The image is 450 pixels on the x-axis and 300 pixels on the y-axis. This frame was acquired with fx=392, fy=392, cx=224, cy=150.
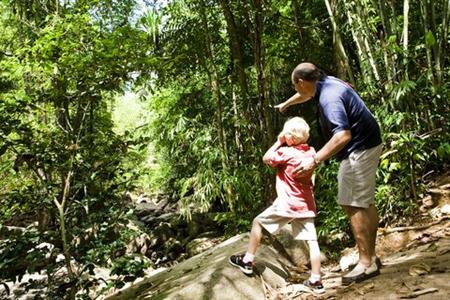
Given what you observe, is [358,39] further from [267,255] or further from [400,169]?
[267,255]

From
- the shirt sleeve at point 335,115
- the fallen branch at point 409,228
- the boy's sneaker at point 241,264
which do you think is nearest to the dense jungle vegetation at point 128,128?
the fallen branch at point 409,228

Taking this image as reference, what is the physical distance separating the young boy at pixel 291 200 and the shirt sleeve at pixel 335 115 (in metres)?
0.39

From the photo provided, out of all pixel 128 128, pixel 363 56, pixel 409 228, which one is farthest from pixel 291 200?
pixel 363 56

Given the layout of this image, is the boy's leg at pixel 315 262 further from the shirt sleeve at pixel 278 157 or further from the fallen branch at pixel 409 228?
the fallen branch at pixel 409 228

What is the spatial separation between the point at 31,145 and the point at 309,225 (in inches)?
80.6

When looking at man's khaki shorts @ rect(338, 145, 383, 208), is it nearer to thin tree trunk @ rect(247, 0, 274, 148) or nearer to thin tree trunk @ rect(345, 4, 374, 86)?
thin tree trunk @ rect(345, 4, 374, 86)

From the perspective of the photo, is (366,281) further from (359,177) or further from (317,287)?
(359,177)

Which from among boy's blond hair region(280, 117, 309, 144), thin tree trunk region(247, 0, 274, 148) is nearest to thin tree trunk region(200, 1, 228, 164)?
thin tree trunk region(247, 0, 274, 148)

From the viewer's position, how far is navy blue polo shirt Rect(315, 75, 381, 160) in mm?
2352

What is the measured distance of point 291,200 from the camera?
8.84ft

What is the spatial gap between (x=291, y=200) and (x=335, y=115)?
0.71 meters

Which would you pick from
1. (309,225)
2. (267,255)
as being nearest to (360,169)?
(309,225)

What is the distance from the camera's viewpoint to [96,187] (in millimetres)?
3152

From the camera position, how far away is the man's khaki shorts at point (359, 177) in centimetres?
243
